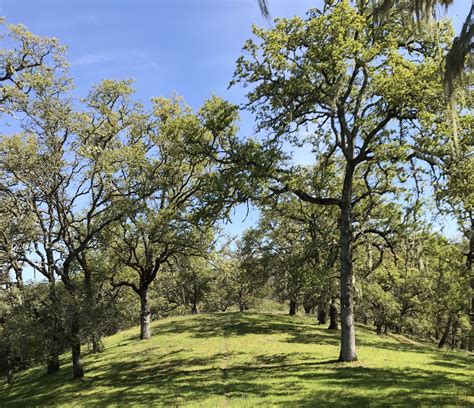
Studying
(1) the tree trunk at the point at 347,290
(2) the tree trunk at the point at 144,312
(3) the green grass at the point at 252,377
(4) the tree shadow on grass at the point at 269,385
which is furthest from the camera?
(2) the tree trunk at the point at 144,312

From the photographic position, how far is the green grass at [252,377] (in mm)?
15641

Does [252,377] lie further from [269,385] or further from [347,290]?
[347,290]

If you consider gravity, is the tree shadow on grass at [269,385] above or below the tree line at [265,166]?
below

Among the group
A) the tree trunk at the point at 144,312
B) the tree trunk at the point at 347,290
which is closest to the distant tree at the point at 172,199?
the tree trunk at the point at 144,312

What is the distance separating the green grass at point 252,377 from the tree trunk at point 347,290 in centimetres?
94

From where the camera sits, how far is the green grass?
51.3 feet

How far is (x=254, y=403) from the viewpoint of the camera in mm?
15305

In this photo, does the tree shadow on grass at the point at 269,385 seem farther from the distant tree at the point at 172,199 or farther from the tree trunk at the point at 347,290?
the distant tree at the point at 172,199

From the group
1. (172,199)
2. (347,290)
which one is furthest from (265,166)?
(172,199)

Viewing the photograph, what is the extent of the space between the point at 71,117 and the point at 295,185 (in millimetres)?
15653

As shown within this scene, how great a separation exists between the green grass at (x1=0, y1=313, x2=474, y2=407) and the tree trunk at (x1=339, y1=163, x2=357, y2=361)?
3.10 feet

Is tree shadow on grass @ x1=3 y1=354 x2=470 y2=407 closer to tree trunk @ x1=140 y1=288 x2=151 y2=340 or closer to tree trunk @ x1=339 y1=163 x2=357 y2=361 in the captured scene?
tree trunk @ x1=339 y1=163 x2=357 y2=361

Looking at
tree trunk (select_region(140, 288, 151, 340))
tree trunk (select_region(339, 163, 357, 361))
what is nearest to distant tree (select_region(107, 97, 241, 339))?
tree trunk (select_region(140, 288, 151, 340))

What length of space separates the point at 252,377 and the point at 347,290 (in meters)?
6.97
